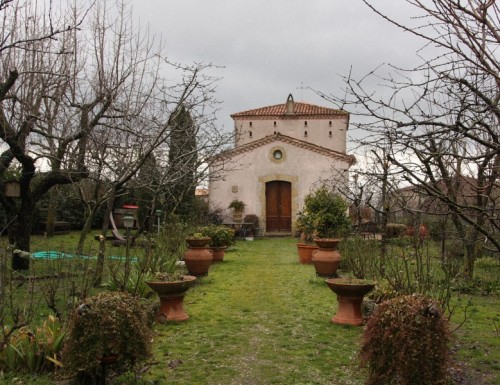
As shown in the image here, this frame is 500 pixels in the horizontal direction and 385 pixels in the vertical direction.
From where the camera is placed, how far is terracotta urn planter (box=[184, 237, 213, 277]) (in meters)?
10.9

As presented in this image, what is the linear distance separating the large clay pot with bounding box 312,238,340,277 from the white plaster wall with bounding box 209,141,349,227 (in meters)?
14.1

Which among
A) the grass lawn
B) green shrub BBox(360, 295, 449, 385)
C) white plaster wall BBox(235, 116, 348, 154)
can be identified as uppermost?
A: white plaster wall BBox(235, 116, 348, 154)

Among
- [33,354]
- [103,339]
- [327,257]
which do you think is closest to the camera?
[103,339]

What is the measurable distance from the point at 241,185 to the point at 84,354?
2147 centimetres

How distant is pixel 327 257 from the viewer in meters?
10.7

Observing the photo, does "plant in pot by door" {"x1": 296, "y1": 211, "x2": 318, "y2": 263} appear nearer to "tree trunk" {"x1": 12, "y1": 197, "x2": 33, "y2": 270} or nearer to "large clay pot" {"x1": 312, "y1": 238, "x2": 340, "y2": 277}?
"large clay pot" {"x1": 312, "y1": 238, "x2": 340, "y2": 277}

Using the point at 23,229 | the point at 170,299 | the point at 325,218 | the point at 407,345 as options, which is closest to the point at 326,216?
the point at 325,218

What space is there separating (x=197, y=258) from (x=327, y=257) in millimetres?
2885

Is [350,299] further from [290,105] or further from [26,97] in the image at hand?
[290,105]

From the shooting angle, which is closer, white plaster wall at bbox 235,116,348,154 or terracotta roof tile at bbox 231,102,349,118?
white plaster wall at bbox 235,116,348,154

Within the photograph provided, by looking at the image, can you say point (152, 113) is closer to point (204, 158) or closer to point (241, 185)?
point (204, 158)

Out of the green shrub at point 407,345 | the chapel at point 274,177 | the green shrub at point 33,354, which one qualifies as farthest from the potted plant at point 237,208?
the green shrub at point 407,345

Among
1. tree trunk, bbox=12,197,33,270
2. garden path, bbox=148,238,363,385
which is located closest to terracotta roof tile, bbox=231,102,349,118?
garden path, bbox=148,238,363,385

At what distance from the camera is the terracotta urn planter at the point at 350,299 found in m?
6.75
